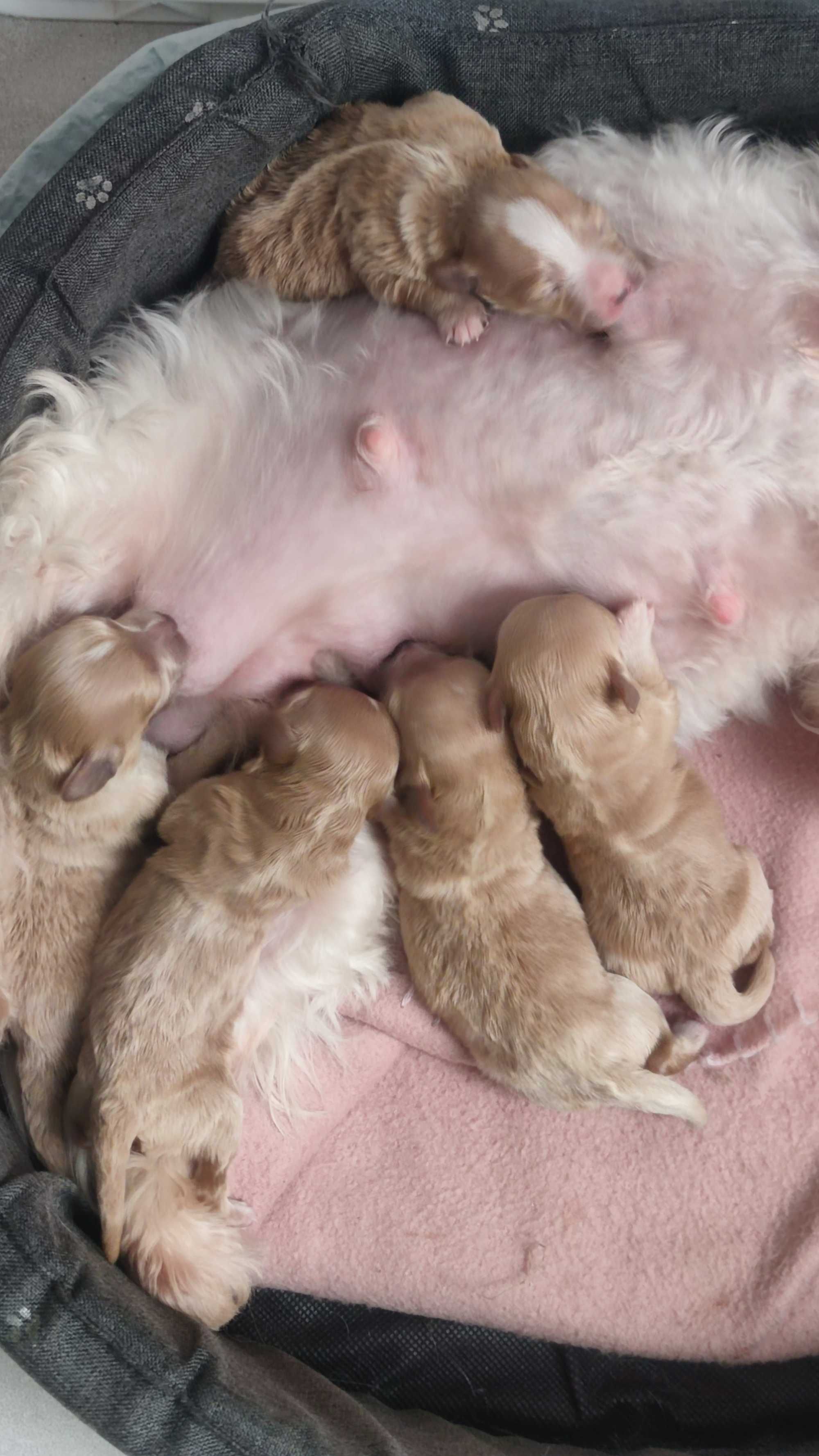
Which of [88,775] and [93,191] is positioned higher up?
[93,191]

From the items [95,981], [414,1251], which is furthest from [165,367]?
[414,1251]

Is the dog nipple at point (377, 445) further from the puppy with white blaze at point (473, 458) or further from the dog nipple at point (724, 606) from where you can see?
the dog nipple at point (724, 606)

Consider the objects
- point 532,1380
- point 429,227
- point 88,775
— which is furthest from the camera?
point 532,1380

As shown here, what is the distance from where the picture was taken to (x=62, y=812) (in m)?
1.43

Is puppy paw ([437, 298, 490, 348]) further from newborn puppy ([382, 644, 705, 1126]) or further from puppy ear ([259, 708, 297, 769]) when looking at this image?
puppy ear ([259, 708, 297, 769])

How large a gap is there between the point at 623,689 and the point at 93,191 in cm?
93

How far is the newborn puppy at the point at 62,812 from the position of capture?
1.40m

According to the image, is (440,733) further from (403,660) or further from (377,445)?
(377,445)

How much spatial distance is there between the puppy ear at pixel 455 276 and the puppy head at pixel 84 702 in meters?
0.59

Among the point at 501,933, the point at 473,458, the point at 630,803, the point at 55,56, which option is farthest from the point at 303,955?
the point at 55,56

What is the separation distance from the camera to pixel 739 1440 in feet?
5.11

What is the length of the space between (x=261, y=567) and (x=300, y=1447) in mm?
1052

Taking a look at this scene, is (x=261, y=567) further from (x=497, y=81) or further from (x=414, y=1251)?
(x=414, y=1251)

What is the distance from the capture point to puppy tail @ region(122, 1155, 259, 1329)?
1.40 metres
